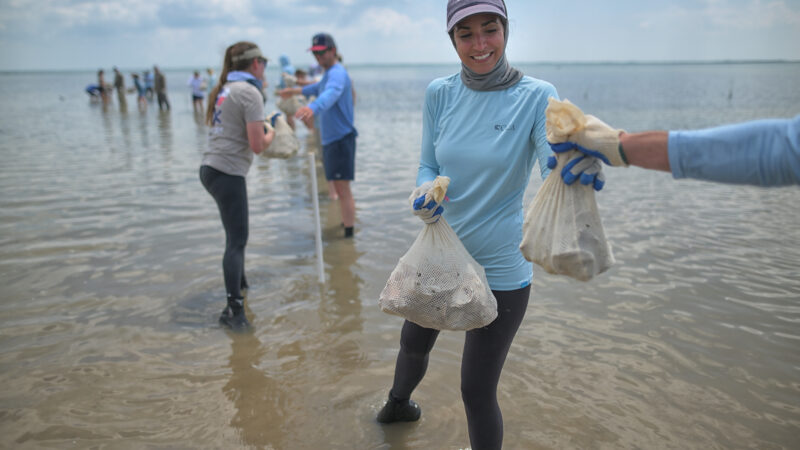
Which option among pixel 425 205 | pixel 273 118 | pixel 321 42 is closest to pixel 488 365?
pixel 425 205

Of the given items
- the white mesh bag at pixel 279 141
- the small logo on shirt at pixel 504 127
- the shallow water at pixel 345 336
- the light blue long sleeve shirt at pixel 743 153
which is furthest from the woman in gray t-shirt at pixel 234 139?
the light blue long sleeve shirt at pixel 743 153

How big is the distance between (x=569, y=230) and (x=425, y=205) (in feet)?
1.80

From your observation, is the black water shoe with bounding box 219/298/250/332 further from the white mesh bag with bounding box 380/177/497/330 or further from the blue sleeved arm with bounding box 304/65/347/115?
the white mesh bag with bounding box 380/177/497/330

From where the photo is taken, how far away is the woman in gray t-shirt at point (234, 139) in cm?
390

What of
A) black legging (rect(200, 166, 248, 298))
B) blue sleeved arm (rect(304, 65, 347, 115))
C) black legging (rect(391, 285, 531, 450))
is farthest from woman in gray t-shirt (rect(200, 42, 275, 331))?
black legging (rect(391, 285, 531, 450))

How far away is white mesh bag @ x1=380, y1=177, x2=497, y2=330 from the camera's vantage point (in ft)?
6.50

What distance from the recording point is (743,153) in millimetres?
1291

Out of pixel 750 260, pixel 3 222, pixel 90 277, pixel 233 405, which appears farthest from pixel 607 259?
pixel 3 222

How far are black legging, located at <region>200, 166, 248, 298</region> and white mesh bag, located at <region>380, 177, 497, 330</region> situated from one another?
225 centimetres

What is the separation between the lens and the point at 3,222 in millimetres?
6770

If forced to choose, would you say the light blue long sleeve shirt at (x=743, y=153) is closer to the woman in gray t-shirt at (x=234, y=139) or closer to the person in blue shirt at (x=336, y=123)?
the woman in gray t-shirt at (x=234, y=139)

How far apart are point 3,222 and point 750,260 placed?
8969 mm

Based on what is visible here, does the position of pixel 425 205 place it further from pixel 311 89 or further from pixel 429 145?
pixel 311 89

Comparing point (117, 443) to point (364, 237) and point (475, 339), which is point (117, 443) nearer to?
point (475, 339)
